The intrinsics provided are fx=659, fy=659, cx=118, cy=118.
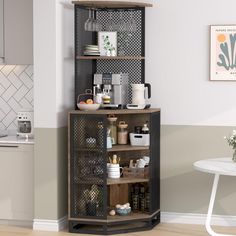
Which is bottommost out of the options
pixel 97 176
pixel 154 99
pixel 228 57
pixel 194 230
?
pixel 194 230

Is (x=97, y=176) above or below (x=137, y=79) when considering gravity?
below

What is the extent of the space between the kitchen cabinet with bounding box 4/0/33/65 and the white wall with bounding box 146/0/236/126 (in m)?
1.07

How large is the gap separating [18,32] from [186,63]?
5.08ft

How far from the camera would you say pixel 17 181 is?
579cm

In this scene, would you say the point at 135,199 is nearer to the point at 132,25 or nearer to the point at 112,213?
the point at 112,213

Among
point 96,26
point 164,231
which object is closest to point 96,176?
point 164,231

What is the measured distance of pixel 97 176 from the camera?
18.1ft

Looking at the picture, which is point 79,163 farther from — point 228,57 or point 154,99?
point 228,57

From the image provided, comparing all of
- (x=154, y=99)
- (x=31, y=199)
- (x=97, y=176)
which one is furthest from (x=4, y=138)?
(x=154, y=99)

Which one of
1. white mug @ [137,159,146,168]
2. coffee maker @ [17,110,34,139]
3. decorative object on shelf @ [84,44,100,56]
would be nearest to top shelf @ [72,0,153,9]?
decorative object on shelf @ [84,44,100,56]

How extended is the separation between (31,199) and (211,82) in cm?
188

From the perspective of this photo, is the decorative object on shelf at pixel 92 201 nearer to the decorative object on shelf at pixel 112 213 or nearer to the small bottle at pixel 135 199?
the decorative object on shelf at pixel 112 213

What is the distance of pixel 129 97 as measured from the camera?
19.3ft

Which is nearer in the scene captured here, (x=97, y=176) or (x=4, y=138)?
(x=97, y=176)
